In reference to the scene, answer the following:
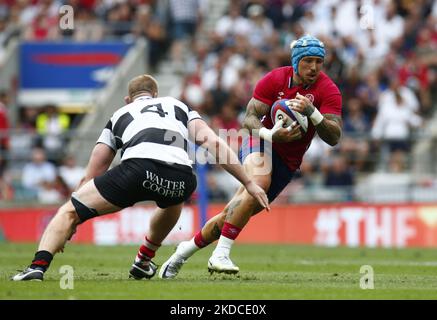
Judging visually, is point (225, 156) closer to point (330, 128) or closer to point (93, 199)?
point (93, 199)

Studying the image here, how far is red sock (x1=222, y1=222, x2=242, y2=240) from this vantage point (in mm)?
10836

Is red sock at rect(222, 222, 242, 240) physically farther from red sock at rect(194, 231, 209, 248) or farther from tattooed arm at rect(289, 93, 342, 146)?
tattooed arm at rect(289, 93, 342, 146)

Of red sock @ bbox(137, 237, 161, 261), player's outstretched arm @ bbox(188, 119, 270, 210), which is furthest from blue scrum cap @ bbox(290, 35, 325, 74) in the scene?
red sock @ bbox(137, 237, 161, 261)

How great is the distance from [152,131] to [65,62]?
16.8 m

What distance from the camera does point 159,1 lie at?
1069 inches

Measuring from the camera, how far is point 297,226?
21.0m

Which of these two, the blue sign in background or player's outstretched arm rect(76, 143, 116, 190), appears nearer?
player's outstretched arm rect(76, 143, 116, 190)

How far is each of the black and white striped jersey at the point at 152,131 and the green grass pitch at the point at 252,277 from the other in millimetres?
1178

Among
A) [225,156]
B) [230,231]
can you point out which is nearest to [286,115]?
[225,156]

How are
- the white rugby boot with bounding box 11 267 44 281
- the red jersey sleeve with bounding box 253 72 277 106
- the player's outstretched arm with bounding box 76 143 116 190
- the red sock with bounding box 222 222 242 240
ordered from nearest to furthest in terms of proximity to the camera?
the white rugby boot with bounding box 11 267 44 281, the player's outstretched arm with bounding box 76 143 116 190, the red sock with bounding box 222 222 242 240, the red jersey sleeve with bounding box 253 72 277 106

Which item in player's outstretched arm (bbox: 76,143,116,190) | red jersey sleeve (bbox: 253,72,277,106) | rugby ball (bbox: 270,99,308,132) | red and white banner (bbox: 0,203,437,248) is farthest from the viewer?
red and white banner (bbox: 0,203,437,248)

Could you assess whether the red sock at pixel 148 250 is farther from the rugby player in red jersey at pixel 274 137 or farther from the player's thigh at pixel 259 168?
the player's thigh at pixel 259 168

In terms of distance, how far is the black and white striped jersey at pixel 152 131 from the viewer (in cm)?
987
